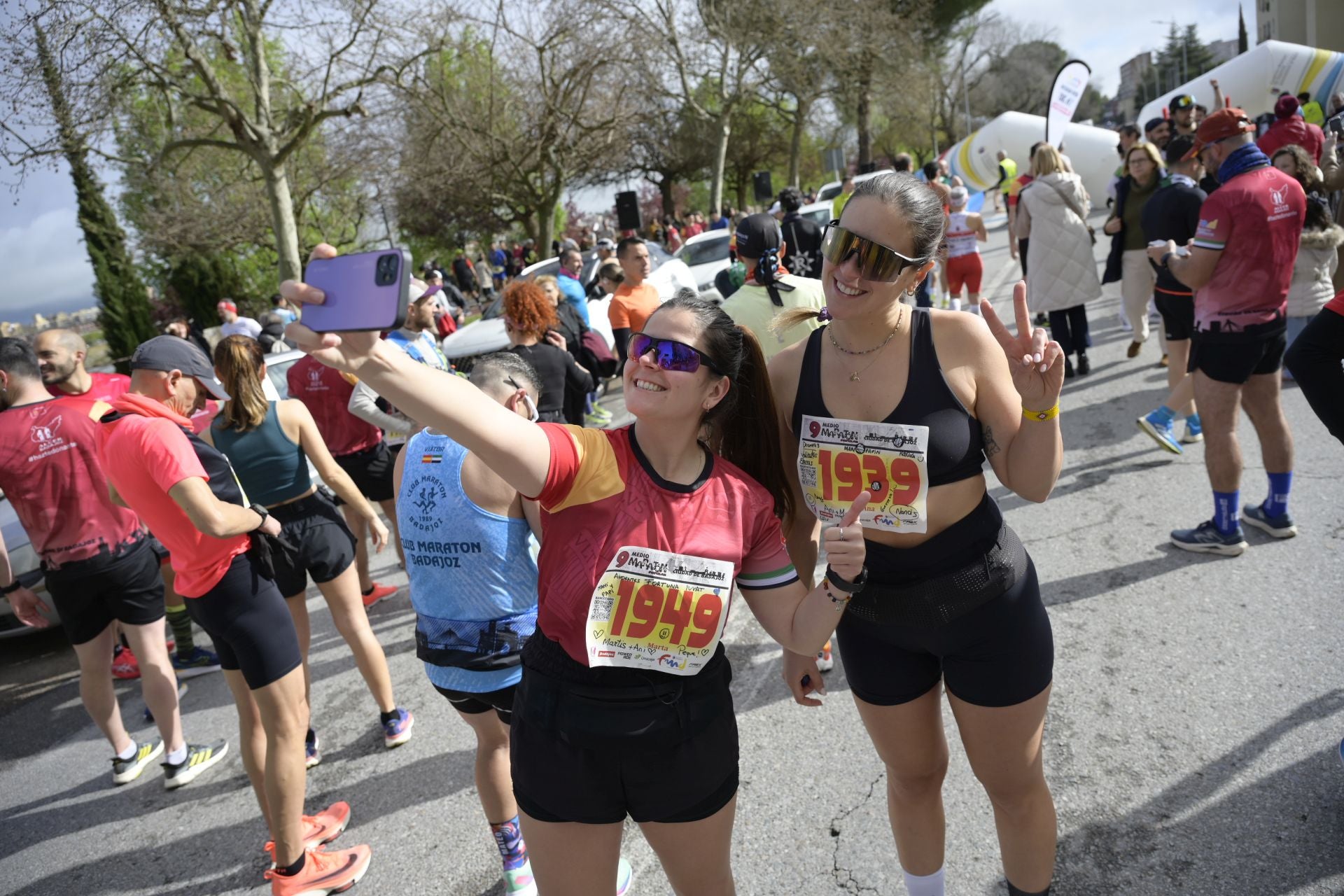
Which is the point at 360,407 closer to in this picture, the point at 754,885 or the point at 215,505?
the point at 215,505

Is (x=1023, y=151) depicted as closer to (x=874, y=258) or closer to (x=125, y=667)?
(x=125, y=667)

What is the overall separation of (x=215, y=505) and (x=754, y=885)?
2.17 meters

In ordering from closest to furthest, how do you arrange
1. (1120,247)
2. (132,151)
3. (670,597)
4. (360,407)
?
(670,597) < (360,407) < (1120,247) < (132,151)

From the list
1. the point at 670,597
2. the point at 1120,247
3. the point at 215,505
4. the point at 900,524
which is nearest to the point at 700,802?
the point at 670,597

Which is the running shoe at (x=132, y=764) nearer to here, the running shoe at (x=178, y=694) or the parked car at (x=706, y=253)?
the running shoe at (x=178, y=694)

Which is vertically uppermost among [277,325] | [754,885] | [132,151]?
[132,151]

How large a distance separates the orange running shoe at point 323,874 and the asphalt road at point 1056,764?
2.9 inches

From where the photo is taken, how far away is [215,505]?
9.16ft

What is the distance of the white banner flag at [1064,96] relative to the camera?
10184 millimetres

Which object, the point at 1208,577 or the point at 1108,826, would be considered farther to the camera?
the point at 1208,577

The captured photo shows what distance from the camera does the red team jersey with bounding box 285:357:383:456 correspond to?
527 centimetres

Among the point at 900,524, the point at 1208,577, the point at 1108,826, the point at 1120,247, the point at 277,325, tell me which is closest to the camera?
the point at 900,524

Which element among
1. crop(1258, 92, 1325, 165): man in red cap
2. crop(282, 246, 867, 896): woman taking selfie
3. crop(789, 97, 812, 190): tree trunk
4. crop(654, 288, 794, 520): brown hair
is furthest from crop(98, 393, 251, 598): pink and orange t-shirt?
crop(789, 97, 812, 190): tree trunk

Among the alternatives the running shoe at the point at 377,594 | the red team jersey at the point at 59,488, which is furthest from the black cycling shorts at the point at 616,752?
the running shoe at the point at 377,594
